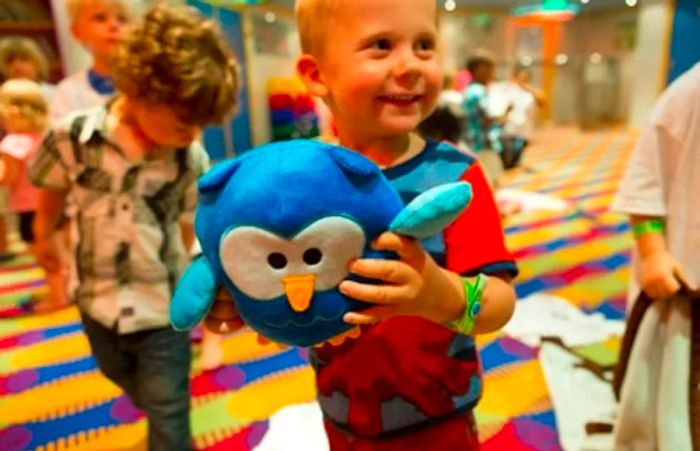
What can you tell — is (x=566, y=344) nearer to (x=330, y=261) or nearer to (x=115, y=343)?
(x=115, y=343)

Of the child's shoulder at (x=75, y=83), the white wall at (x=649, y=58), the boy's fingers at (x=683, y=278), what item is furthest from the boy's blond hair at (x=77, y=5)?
the white wall at (x=649, y=58)

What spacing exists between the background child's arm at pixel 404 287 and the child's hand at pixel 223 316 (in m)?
0.12

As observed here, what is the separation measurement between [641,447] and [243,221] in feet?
2.92

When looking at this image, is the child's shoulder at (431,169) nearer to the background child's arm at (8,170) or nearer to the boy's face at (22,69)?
the background child's arm at (8,170)

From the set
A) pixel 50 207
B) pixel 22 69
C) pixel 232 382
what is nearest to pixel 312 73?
pixel 50 207

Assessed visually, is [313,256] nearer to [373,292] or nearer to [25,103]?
[373,292]

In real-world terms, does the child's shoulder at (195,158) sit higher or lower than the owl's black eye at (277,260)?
lower

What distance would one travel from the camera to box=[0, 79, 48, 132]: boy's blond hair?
1954 mm

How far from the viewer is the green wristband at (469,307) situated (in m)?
0.48

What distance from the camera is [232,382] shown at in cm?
147

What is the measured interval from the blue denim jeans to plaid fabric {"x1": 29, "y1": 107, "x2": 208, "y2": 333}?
0.12ft

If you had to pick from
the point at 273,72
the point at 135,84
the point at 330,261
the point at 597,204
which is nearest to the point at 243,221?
the point at 330,261

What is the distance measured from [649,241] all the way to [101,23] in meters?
1.36

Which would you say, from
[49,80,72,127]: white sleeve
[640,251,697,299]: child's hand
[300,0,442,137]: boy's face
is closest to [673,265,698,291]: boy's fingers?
[640,251,697,299]: child's hand
